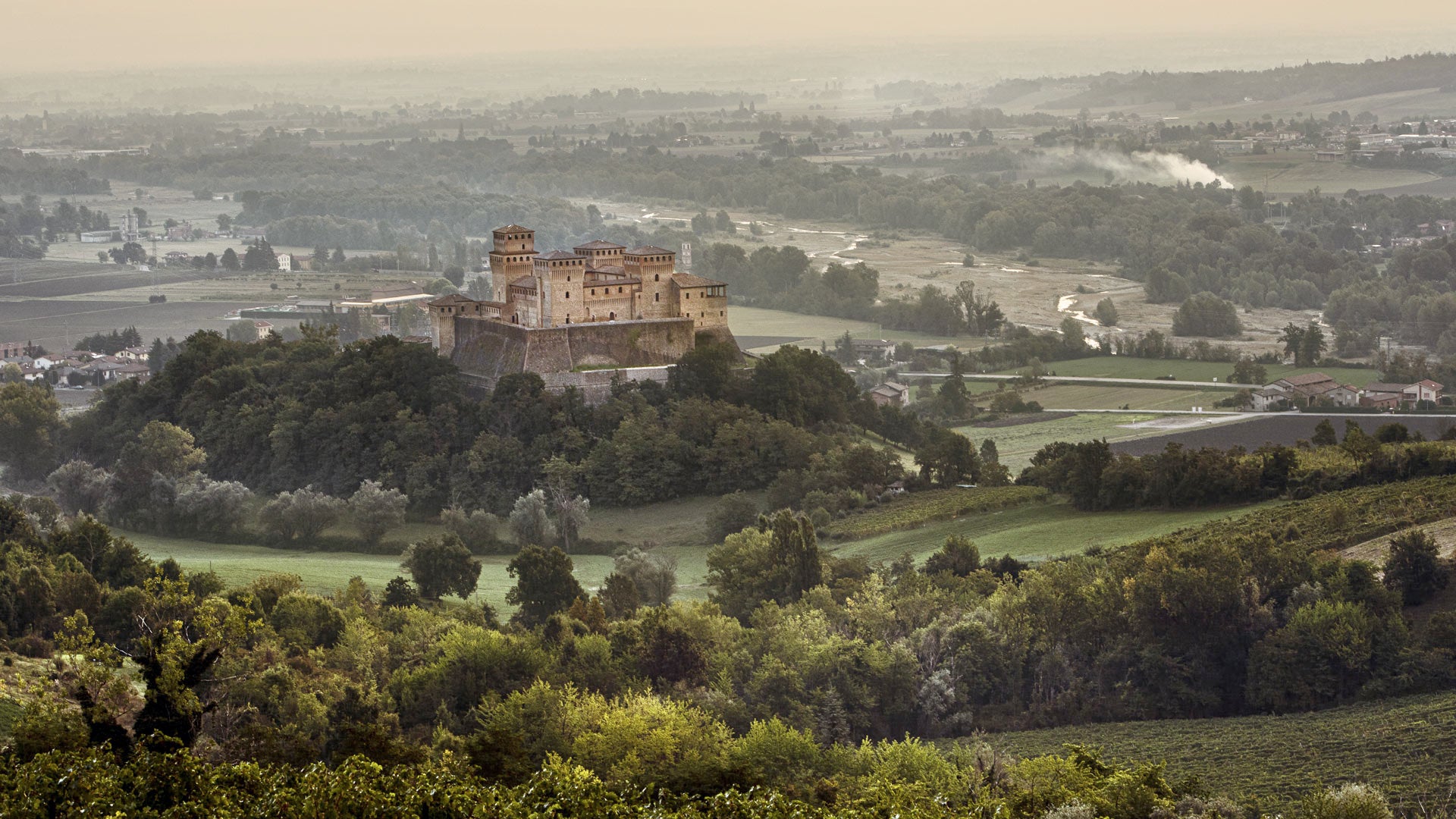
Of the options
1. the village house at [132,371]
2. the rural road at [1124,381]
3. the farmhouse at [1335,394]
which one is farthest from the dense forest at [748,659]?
the village house at [132,371]

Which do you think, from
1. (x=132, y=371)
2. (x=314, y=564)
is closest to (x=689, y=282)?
(x=314, y=564)

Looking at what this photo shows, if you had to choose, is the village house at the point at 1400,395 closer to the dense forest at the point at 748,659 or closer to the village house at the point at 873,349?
the village house at the point at 873,349

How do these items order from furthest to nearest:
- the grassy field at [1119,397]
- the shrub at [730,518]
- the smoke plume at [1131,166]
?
the smoke plume at [1131,166] → the grassy field at [1119,397] → the shrub at [730,518]

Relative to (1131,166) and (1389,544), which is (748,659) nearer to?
(1389,544)

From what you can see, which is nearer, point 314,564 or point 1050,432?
point 314,564

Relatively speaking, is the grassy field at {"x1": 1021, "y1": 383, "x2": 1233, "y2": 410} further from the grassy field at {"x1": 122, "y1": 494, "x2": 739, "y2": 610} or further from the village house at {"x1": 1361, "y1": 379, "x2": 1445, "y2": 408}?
the grassy field at {"x1": 122, "y1": 494, "x2": 739, "y2": 610}

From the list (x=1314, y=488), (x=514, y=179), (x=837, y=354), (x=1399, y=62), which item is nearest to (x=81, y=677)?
(x=1314, y=488)

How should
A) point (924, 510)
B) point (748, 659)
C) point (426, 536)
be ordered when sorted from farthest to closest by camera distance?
point (426, 536) < point (924, 510) < point (748, 659)

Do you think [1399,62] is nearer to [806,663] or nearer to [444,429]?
[444,429]
